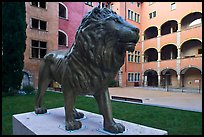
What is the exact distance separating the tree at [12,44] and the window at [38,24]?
4.83 metres

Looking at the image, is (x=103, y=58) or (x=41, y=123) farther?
(x=41, y=123)

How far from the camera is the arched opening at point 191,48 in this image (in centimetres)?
2358

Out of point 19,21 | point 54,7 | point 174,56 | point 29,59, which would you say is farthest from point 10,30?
point 174,56

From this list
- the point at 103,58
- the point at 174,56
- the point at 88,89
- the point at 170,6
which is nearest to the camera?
the point at 103,58

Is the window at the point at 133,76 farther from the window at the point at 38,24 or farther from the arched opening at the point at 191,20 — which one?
the window at the point at 38,24

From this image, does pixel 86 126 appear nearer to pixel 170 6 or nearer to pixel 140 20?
pixel 170 6

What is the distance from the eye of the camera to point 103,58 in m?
2.12

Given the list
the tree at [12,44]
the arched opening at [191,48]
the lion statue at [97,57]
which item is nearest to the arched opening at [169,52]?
the arched opening at [191,48]

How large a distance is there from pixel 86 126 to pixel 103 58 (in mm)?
1178

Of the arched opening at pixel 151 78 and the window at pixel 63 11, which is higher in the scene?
the window at pixel 63 11

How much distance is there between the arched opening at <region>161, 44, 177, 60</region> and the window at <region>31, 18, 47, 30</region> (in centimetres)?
1753

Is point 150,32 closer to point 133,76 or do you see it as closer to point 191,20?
point 191,20

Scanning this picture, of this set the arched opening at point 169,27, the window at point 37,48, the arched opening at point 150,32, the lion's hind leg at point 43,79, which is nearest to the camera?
the lion's hind leg at point 43,79

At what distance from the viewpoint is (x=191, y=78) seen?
2461 cm
